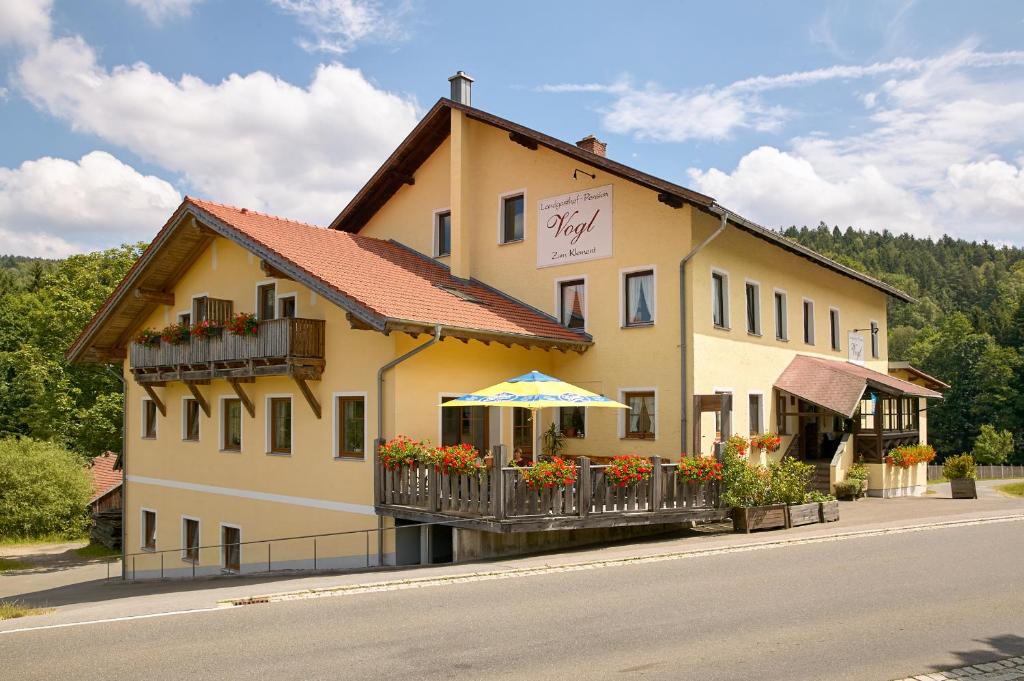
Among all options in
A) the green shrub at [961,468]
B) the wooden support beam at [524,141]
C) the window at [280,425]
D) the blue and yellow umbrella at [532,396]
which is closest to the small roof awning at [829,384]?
the green shrub at [961,468]

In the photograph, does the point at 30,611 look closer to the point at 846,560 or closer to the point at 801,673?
the point at 801,673

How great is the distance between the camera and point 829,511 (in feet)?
55.7

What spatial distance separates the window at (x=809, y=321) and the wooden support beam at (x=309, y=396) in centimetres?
1354

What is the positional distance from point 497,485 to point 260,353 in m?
6.55

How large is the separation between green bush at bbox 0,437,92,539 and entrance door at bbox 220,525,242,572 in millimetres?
21363

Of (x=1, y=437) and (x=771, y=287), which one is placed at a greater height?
(x=771, y=287)

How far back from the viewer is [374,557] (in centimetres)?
1588

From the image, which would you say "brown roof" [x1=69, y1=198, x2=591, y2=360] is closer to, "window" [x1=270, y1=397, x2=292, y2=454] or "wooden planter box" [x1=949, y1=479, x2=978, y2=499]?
"window" [x1=270, y1=397, x2=292, y2=454]

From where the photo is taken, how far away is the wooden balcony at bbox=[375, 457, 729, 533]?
43.5 feet

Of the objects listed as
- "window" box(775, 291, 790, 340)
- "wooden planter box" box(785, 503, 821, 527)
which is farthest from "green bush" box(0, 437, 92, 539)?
"wooden planter box" box(785, 503, 821, 527)

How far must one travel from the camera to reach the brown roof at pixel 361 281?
15.5 m

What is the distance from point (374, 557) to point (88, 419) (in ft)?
76.8

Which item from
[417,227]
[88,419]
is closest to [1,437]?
[88,419]

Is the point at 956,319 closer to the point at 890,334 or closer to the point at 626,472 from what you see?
the point at 890,334
